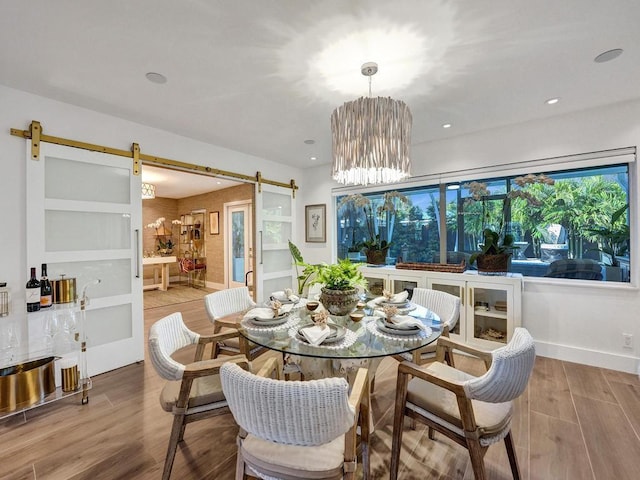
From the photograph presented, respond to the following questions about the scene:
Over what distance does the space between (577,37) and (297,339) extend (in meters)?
2.49

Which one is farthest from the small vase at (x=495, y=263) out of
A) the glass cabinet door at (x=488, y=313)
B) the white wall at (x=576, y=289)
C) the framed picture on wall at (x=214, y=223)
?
the framed picture on wall at (x=214, y=223)

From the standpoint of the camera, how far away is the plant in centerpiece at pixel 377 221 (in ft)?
13.3

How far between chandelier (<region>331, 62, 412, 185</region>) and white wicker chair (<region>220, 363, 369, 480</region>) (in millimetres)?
1442

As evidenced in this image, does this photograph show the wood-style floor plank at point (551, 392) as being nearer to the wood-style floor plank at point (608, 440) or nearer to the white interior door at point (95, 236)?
the wood-style floor plank at point (608, 440)

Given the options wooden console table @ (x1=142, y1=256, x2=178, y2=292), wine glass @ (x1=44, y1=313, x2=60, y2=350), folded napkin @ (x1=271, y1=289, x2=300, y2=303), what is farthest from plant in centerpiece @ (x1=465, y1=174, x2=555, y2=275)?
wooden console table @ (x1=142, y1=256, x2=178, y2=292)

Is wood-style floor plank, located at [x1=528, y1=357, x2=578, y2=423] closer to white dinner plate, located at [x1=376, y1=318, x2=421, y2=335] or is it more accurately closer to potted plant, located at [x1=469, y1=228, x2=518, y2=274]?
potted plant, located at [x1=469, y1=228, x2=518, y2=274]

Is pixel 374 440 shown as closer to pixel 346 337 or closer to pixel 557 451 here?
pixel 346 337

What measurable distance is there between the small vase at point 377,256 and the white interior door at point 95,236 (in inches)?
111

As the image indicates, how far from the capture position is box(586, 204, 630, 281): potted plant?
2791mm

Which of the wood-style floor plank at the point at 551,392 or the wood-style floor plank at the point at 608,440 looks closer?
the wood-style floor plank at the point at 608,440

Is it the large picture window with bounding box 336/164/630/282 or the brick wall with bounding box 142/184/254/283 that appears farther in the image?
the brick wall with bounding box 142/184/254/283

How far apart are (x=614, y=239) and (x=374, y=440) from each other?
3043 millimetres

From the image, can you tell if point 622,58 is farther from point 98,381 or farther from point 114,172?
point 98,381

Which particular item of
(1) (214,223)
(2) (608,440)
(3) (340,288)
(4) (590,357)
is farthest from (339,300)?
(1) (214,223)
